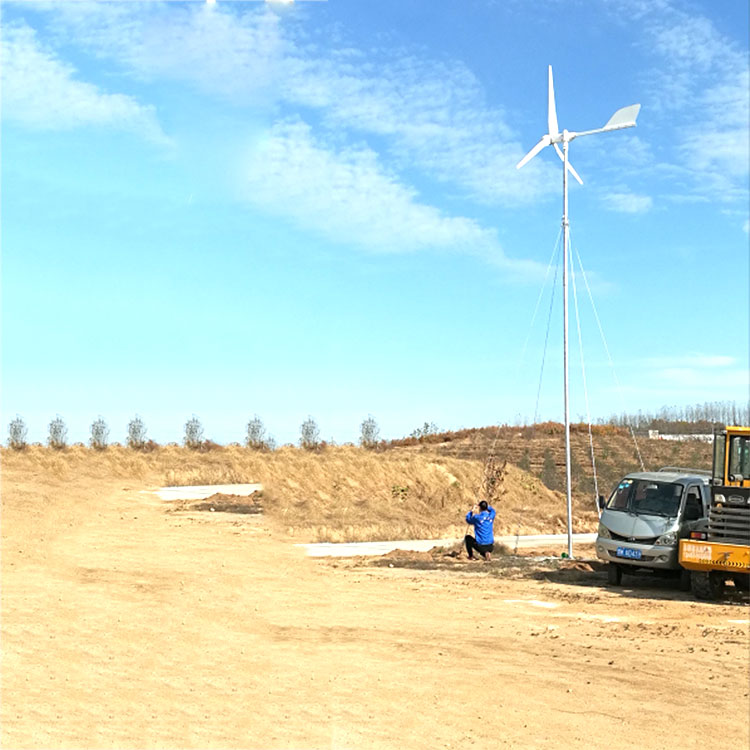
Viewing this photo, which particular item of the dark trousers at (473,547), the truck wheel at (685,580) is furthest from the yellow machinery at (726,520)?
the dark trousers at (473,547)

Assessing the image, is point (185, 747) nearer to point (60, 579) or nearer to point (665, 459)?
point (60, 579)

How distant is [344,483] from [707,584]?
20.4 m

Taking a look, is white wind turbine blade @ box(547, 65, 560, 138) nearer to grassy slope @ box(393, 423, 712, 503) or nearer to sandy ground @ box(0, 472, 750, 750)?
sandy ground @ box(0, 472, 750, 750)

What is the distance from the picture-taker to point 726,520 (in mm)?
16344

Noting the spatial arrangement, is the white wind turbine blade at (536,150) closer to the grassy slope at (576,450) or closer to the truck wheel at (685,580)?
the truck wheel at (685,580)

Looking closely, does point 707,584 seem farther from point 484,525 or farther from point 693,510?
point 484,525

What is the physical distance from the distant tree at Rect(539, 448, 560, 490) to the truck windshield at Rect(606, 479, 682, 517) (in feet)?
78.9

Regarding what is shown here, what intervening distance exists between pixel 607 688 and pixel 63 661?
652 centimetres

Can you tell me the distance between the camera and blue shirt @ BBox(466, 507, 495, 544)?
21359 mm

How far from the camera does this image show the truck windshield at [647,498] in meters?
18.1

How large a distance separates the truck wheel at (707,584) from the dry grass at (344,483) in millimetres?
11336

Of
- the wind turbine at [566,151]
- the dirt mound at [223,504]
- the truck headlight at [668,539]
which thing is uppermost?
the wind turbine at [566,151]

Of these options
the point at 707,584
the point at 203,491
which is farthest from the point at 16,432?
the point at 707,584

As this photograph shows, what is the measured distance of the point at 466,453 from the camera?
5334cm
